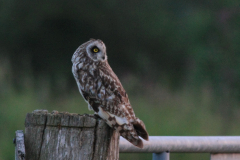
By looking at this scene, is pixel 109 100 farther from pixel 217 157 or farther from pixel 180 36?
pixel 180 36

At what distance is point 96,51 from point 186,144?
0.87 m

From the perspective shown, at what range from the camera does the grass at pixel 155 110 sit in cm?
480

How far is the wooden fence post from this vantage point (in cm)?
212

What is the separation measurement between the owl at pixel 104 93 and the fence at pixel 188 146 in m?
0.12

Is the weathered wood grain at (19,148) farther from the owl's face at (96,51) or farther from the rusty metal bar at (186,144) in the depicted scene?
the owl's face at (96,51)

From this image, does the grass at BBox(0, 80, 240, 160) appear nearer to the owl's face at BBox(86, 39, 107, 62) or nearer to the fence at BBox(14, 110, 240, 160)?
the owl's face at BBox(86, 39, 107, 62)

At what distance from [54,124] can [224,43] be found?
9836 mm

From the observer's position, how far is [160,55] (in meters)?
12.0

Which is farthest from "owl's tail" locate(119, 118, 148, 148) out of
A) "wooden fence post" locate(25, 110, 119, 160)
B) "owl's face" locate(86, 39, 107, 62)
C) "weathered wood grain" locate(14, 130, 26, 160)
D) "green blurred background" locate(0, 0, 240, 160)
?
"green blurred background" locate(0, 0, 240, 160)

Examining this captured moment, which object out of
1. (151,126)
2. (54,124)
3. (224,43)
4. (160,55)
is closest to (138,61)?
(160,55)

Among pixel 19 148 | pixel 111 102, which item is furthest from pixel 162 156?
pixel 19 148

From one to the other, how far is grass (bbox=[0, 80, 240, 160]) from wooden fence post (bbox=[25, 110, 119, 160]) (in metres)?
2.51

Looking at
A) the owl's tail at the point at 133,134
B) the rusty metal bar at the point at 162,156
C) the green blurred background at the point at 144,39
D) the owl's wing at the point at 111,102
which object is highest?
the green blurred background at the point at 144,39

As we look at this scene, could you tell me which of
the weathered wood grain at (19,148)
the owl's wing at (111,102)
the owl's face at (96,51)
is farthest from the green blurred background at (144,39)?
the weathered wood grain at (19,148)
